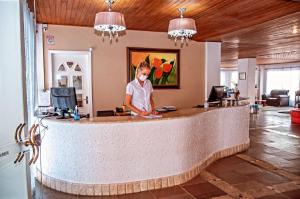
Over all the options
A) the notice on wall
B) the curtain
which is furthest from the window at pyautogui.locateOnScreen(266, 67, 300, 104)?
the curtain

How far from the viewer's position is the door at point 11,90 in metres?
1.74

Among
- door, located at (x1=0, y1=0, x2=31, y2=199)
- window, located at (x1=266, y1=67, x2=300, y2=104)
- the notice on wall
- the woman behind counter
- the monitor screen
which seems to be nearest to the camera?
door, located at (x1=0, y1=0, x2=31, y2=199)

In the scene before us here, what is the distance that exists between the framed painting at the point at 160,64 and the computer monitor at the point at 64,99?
8.57 ft

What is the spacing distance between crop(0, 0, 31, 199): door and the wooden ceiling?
2.13 meters

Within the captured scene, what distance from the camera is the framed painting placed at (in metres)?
5.70

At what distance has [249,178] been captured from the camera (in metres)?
3.44

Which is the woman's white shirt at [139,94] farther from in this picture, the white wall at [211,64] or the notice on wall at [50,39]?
the white wall at [211,64]

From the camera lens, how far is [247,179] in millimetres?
3400

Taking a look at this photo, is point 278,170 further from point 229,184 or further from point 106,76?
point 106,76

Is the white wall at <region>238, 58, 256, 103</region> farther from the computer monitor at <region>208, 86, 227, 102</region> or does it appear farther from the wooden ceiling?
the computer monitor at <region>208, 86, 227, 102</region>

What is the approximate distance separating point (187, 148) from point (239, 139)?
6.33 ft

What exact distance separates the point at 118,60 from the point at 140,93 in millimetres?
2461

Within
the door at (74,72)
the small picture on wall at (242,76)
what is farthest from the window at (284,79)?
the door at (74,72)

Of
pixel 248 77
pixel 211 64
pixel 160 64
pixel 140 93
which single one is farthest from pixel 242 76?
pixel 140 93
